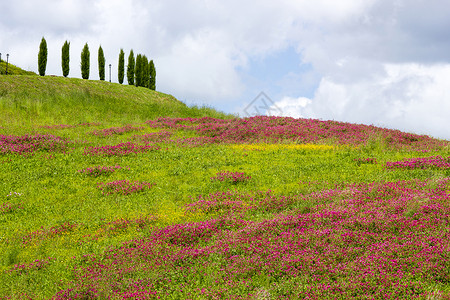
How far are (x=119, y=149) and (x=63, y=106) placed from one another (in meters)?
20.0

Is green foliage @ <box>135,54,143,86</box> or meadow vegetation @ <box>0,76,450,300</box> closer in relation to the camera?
meadow vegetation @ <box>0,76,450,300</box>

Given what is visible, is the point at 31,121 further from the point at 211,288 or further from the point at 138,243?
the point at 211,288

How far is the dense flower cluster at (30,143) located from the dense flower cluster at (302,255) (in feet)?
47.1

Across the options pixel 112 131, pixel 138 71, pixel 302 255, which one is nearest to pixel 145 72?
pixel 138 71

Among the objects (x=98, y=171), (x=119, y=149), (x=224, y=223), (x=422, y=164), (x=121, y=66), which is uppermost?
(x=121, y=66)

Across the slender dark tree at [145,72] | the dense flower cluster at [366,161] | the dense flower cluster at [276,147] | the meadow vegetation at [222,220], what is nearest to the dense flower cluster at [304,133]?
the meadow vegetation at [222,220]

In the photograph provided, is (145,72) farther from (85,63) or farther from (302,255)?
(302,255)

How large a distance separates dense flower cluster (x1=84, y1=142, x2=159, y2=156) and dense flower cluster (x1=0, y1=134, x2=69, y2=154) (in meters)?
2.19

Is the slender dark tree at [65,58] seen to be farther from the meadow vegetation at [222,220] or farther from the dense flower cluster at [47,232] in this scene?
the dense flower cluster at [47,232]

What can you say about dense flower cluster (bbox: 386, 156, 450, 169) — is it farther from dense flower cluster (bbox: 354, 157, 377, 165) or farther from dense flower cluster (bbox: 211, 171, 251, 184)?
dense flower cluster (bbox: 211, 171, 251, 184)

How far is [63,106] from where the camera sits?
37344 millimetres

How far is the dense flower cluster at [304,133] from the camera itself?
77.9ft

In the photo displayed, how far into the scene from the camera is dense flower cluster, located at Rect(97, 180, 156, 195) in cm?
1415

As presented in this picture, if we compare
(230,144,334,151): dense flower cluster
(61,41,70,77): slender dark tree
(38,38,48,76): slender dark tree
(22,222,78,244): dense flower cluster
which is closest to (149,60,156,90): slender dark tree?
(61,41,70,77): slender dark tree
